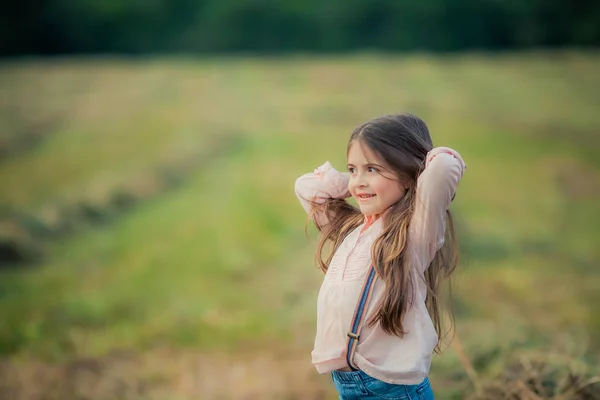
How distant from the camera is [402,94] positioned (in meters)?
5.93

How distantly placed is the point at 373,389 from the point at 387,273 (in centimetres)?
23

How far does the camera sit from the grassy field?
13.6 ft

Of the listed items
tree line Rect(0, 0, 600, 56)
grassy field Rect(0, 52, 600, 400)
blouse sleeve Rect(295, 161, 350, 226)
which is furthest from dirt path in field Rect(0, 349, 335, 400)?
tree line Rect(0, 0, 600, 56)

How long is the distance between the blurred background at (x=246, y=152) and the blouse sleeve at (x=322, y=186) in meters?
2.58

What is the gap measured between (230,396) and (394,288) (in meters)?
2.20

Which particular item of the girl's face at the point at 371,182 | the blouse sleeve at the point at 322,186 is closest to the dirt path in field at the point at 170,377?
the blouse sleeve at the point at 322,186

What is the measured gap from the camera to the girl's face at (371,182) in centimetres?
148

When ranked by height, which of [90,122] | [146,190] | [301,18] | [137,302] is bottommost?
[137,302]

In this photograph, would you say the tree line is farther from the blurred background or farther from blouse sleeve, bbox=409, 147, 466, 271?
blouse sleeve, bbox=409, 147, 466, 271

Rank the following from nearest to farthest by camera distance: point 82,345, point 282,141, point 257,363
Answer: point 257,363 → point 82,345 → point 282,141

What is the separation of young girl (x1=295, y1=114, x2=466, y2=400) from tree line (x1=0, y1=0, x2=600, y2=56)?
458 centimetres

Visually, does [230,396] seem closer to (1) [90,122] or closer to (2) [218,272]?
(2) [218,272]

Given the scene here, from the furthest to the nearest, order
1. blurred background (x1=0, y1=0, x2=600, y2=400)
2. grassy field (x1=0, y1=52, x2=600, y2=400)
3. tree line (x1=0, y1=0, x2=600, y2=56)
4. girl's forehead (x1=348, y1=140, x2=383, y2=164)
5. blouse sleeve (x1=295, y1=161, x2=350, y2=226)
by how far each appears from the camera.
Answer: tree line (x1=0, y1=0, x2=600, y2=56) < blurred background (x1=0, y1=0, x2=600, y2=400) < grassy field (x1=0, y1=52, x2=600, y2=400) < blouse sleeve (x1=295, y1=161, x2=350, y2=226) < girl's forehead (x1=348, y1=140, x2=383, y2=164)

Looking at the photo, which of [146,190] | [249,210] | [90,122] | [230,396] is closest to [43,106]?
[90,122]
